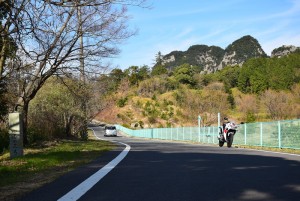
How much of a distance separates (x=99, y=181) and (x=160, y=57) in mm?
162542

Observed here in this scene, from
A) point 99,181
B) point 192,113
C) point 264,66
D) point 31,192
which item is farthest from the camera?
point 264,66

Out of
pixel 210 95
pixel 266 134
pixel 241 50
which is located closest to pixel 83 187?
pixel 266 134

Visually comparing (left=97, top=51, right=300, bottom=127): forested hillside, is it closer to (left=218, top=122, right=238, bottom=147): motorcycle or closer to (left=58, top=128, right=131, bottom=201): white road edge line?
(left=218, top=122, right=238, bottom=147): motorcycle

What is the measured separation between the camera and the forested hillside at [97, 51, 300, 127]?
69.3 m

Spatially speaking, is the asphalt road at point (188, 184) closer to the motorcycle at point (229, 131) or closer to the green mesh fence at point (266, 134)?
the green mesh fence at point (266, 134)

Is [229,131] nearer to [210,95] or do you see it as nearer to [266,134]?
[266,134]

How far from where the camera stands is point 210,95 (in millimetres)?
72688

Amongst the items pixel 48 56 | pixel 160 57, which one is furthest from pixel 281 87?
pixel 160 57

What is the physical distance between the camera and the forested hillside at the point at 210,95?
2729 inches

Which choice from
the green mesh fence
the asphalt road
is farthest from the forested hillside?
the asphalt road

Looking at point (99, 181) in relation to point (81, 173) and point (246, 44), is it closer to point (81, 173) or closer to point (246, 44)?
point (81, 173)

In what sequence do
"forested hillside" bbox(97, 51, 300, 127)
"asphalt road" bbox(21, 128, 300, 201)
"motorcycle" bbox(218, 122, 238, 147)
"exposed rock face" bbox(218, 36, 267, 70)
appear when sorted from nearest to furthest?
1. "asphalt road" bbox(21, 128, 300, 201)
2. "motorcycle" bbox(218, 122, 238, 147)
3. "forested hillside" bbox(97, 51, 300, 127)
4. "exposed rock face" bbox(218, 36, 267, 70)

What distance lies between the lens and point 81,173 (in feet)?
28.7

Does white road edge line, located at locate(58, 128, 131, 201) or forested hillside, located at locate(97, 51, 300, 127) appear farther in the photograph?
forested hillside, located at locate(97, 51, 300, 127)
